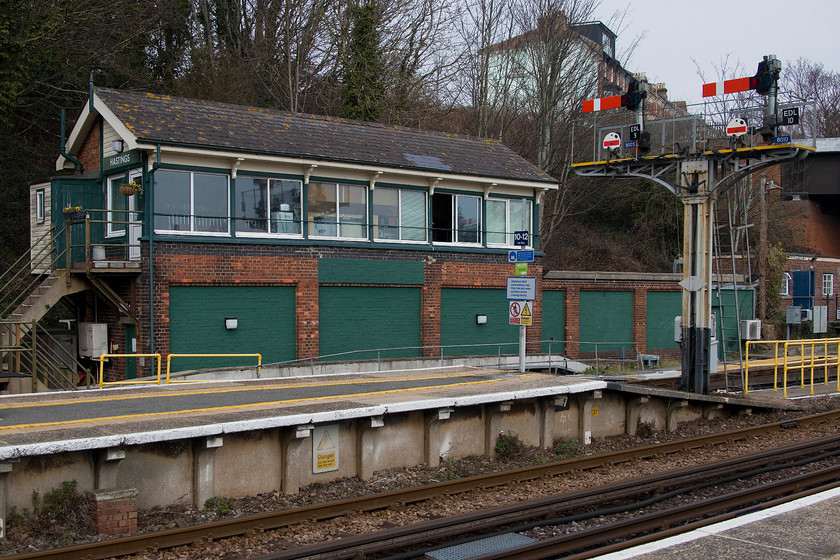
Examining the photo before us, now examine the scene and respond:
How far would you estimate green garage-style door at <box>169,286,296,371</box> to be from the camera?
17797 mm

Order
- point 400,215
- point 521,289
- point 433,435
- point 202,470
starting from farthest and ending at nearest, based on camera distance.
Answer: point 400,215 → point 521,289 → point 433,435 → point 202,470

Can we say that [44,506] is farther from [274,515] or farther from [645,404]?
[645,404]

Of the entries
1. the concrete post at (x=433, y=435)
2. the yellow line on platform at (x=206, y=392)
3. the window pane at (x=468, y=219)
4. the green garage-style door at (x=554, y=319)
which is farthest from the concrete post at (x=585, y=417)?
the green garage-style door at (x=554, y=319)

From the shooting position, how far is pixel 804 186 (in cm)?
4728

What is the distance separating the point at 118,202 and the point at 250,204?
3310 mm

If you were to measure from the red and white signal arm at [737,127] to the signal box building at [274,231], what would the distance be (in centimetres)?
744

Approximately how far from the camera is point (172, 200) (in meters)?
18.0

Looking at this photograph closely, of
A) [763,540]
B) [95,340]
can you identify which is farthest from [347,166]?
[763,540]

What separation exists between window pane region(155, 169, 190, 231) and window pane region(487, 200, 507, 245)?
9.04 m

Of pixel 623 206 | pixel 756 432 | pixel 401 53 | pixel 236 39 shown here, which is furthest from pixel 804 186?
pixel 756 432

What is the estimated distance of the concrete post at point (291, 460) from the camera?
34.2 ft

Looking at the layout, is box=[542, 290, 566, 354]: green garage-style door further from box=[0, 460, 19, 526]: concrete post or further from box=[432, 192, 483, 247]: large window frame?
box=[0, 460, 19, 526]: concrete post

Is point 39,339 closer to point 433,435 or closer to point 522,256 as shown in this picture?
point 433,435

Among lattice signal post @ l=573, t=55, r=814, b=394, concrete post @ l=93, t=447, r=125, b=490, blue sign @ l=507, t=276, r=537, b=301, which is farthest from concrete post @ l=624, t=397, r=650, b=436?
concrete post @ l=93, t=447, r=125, b=490
